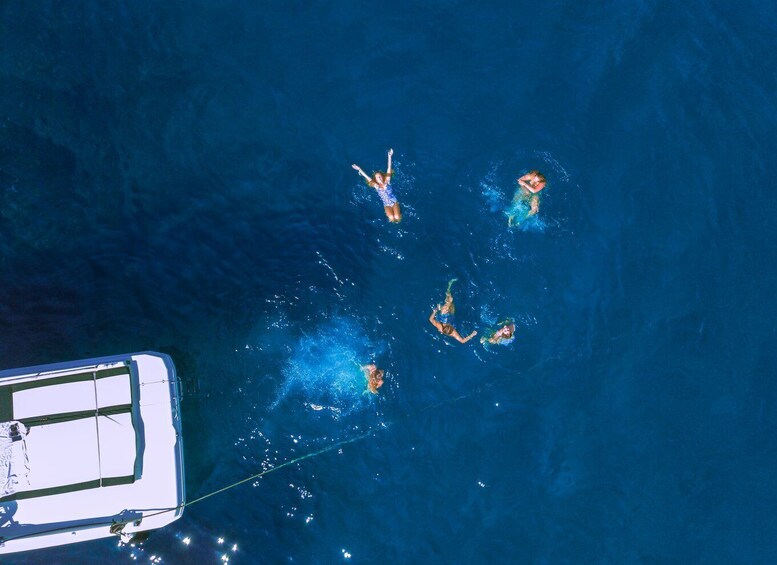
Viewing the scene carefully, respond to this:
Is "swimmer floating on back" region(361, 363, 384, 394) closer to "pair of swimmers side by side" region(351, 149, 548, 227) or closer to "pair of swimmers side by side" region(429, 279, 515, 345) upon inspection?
"pair of swimmers side by side" region(429, 279, 515, 345)

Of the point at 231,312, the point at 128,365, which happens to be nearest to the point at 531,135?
the point at 231,312

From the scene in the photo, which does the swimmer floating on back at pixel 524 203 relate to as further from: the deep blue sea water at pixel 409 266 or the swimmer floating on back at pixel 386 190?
→ the swimmer floating on back at pixel 386 190

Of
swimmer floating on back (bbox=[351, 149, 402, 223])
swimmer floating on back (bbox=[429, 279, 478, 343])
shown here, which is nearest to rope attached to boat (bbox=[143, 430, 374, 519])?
swimmer floating on back (bbox=[429, 279, 478, 343])

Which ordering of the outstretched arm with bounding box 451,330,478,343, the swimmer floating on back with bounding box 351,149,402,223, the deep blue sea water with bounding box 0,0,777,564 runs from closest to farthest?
the deep blue sea water with bounding box 0,0,777,564 → the swimmer floating on back with bounding box 351,149,402,223 → the outstretched arm with bounding box 451,330,478,343

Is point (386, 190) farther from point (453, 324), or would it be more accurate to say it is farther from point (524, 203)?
point (453, 324)

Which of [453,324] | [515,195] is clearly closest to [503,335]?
[453,324]

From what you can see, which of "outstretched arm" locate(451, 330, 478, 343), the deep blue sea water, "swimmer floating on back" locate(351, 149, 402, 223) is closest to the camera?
the deep blue sea water

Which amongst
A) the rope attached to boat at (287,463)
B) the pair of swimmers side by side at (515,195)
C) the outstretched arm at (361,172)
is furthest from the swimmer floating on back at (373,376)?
the outstretched arm at (361,172)
